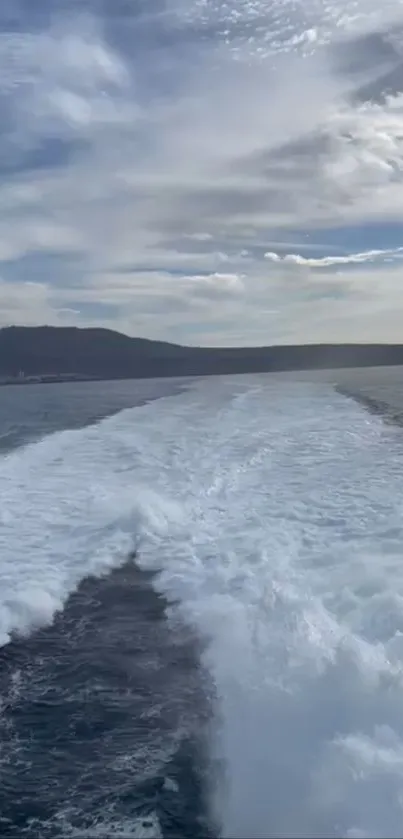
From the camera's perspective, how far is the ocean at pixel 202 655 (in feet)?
16.5

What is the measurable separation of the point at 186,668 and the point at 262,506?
19.6 ft

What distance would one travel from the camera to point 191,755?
5641 mm

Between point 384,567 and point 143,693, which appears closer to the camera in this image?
point 143,693

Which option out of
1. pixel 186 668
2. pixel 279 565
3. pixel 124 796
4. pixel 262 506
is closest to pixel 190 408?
pixel 262 506

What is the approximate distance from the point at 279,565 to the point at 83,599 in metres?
2.41

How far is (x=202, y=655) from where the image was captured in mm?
7305

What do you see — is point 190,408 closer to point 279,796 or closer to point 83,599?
point 83,599

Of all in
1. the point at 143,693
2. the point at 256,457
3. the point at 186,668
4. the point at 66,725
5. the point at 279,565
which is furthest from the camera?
the point at 256,457

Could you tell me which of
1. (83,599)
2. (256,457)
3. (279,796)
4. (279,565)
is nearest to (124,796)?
(279,796)

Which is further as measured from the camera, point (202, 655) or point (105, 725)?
point (202, 655)

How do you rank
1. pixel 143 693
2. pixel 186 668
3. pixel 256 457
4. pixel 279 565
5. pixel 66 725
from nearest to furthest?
pixel 66 725, pixel 143 693, pixel 186 668, pixel 279 565, pixel 256 457

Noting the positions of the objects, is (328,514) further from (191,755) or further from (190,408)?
(190,408)

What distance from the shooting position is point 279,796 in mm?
5070

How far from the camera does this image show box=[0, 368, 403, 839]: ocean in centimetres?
504
